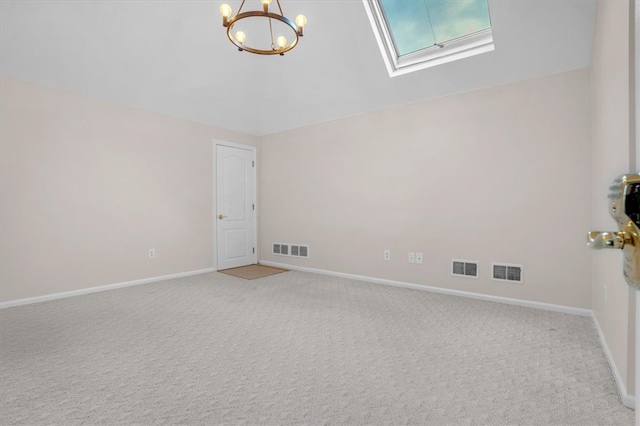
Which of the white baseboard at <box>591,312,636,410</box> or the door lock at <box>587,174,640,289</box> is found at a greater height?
the door lock at <box>587,174,640,289</box>

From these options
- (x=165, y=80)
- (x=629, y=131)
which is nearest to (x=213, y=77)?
(x=165, y=80)

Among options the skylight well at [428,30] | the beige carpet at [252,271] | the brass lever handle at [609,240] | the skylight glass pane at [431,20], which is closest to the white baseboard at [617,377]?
the brass lever handle at [609,240]

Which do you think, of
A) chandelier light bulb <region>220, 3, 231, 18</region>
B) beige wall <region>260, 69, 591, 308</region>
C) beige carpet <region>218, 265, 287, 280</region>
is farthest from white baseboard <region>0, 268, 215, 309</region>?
chandelier light bulb <region>220, 3, 231, 18</region>

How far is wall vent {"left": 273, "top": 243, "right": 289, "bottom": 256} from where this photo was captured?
5641mm

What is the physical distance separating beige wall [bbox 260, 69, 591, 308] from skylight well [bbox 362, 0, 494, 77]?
1.62 feet

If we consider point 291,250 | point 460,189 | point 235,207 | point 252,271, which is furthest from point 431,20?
point 252,271

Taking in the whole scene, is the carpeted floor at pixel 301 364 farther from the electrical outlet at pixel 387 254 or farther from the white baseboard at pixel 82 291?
the electrical outlet at pixel 387 254

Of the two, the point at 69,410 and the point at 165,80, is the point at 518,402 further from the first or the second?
the point at 165,80

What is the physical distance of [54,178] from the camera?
147 inches

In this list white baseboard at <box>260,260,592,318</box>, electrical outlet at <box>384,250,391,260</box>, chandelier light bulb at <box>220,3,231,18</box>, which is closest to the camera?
chandelier light bulb at <box>220,3,231,18</box>

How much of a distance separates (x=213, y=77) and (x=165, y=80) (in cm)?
60

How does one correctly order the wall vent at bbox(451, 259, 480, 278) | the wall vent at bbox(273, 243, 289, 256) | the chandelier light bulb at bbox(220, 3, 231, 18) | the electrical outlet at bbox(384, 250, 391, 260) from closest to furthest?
the chandelier light bulb at bbox(220, 3, 231, 18), the wall vent at bbox(451, 259, 480, 278), the electrical outlet at bbox(384, 250, 391, 260), the wall vent at bbox(273, 243, 289, 256)

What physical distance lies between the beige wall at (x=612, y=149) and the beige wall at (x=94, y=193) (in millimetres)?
4779

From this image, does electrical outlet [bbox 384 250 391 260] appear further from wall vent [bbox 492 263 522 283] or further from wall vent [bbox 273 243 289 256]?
wall vent [bbox 273 243 289 256]
